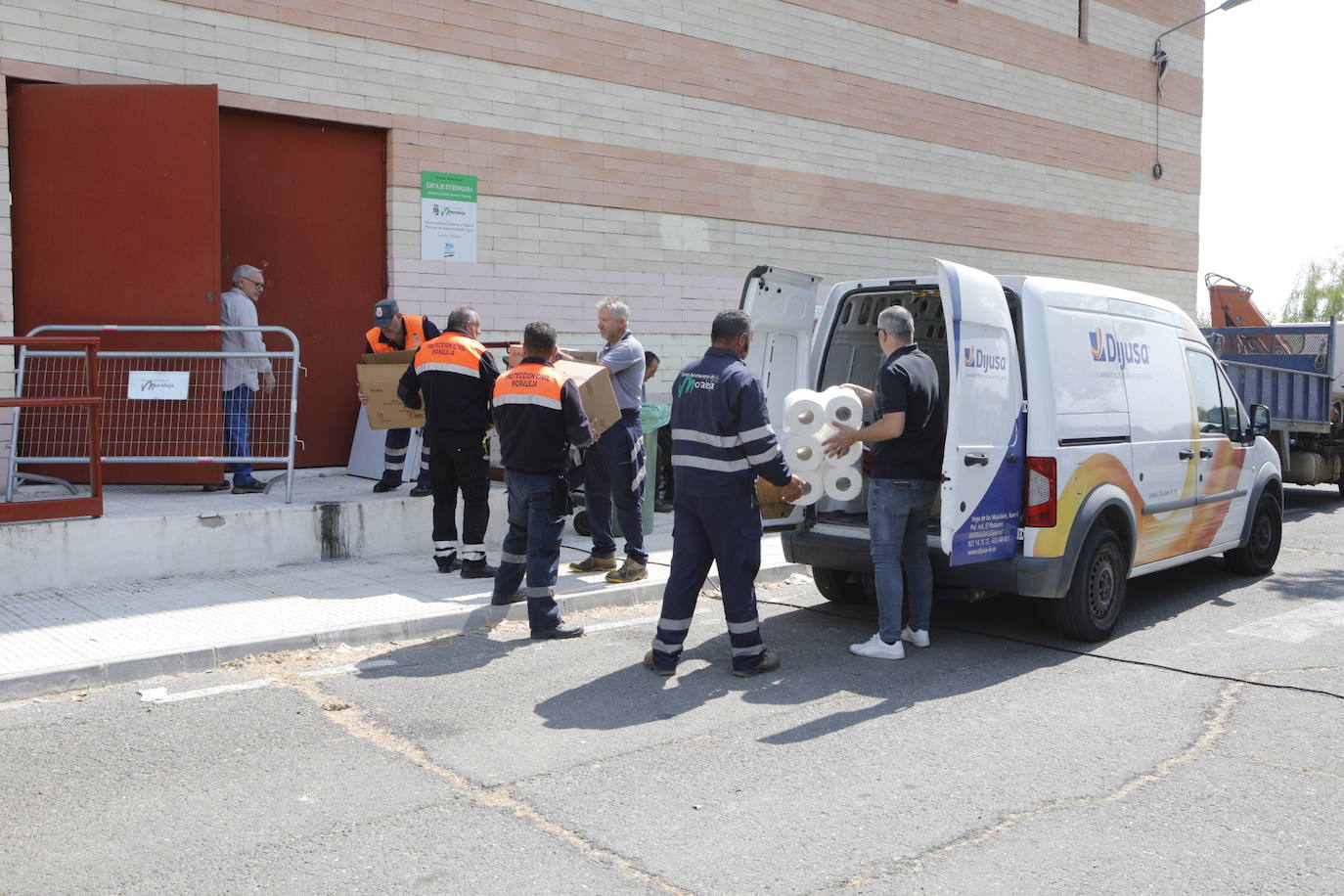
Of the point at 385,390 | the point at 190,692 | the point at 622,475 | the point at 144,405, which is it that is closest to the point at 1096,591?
the point at 622,475

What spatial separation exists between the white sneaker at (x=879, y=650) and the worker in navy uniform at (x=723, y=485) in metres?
0.59

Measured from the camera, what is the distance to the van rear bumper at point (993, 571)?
6.36 meters

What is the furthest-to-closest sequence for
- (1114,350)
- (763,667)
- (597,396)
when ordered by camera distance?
(597,396), (1114,350), (763,667)

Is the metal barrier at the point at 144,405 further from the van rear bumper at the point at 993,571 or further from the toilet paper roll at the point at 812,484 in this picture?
the van rear bumper at the point at 993,571

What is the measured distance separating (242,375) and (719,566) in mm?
4714

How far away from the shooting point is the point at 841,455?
21.0 ft

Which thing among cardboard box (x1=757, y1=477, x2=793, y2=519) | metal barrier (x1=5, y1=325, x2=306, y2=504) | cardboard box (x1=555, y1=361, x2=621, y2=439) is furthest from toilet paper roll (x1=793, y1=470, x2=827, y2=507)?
metal barrier (x1=5, y1=325, x2=306, y2=504)

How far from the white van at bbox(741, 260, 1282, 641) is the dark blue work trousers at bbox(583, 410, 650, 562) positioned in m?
1.26

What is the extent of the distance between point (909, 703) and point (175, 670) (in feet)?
12.3

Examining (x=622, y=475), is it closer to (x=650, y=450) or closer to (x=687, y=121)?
(x=650, y=450)

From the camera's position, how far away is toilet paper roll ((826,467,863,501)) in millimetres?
6516

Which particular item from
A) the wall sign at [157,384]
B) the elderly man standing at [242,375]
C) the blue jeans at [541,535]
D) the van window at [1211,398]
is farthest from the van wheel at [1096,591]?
the wall sign at [157,384]

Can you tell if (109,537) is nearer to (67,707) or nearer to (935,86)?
(67,707)

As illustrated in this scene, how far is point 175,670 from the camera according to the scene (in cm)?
601
